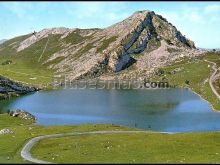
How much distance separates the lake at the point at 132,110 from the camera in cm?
12525

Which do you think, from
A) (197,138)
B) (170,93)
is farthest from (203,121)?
(170,93)

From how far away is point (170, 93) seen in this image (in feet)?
655

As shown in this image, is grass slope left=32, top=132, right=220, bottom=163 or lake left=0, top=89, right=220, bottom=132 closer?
grass slope left=32, top=132, right=220, bottom=163

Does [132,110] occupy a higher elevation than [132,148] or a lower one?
lower

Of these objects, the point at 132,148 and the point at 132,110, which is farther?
the point at 132,110

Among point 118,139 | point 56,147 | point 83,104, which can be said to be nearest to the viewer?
point 56,147

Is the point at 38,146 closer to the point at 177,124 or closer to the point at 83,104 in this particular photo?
the point at 177,124

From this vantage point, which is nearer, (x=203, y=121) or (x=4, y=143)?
(x=4, y=143)

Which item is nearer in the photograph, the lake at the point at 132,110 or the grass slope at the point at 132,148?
the grass slope at the point at 132,148

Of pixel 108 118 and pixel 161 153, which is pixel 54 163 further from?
pixel 108 118

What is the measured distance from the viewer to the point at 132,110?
5950 inches

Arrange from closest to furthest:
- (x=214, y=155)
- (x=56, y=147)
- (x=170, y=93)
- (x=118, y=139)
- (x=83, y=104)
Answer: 1. (x=214, y=155)
2. (x=56, y=147)
3. (x=118, y=139)
4. (x=83, y=104)
5. (x=170, y=93)

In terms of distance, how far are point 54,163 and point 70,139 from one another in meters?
25.3

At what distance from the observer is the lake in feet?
411
